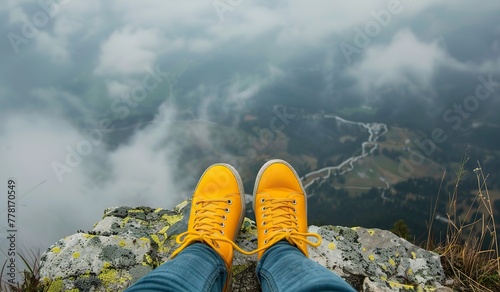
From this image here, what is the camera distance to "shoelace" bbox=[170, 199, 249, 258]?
236 centimetres

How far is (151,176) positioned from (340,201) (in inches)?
3399

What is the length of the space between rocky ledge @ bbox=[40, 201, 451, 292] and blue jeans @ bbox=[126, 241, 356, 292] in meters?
0.30

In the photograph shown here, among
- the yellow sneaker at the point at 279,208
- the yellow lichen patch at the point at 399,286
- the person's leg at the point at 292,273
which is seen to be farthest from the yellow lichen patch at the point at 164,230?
the yellow lichen patch at the point at 399,286

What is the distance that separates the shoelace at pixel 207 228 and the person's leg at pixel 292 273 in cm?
26

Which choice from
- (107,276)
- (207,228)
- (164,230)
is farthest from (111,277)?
(207,228)

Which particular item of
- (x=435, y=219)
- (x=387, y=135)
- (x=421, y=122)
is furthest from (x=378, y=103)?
(x=435, y=219)

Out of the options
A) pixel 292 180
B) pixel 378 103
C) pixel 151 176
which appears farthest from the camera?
Answer: pixel 378 103

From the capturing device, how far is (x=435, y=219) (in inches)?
116

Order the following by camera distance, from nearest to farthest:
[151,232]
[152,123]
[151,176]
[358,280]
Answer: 1. [358,280]
2. [151,232]
3. [151,176]
4. [152,123]

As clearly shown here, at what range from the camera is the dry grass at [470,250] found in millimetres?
2457

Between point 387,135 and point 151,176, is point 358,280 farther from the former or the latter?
point 151,176

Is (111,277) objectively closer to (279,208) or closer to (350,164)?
(279,208)

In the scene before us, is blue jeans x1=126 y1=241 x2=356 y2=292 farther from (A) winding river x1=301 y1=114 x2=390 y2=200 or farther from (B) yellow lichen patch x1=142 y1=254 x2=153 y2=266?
(A) winding river x1=301 y1=114 x2=390 y2=200

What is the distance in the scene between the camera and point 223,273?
Result: 86.5 inches
